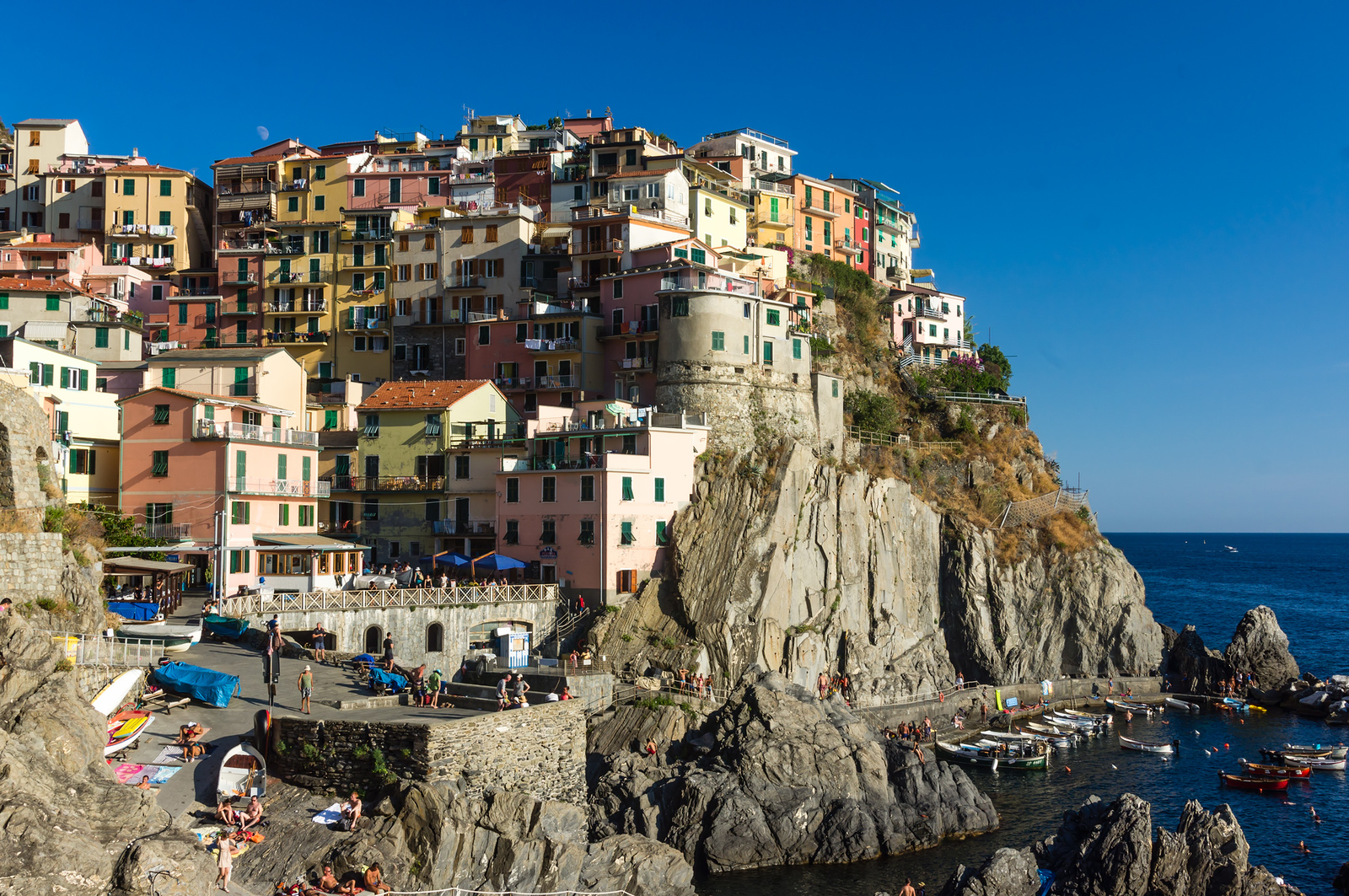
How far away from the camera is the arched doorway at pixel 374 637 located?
46.2m

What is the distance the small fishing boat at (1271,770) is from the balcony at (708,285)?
34240 mm

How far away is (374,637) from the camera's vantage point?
46344mm

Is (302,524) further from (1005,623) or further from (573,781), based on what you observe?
(1005,623)

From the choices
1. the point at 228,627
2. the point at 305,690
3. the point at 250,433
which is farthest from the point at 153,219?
the point at 305,690

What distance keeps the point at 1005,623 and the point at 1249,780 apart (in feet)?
57.9

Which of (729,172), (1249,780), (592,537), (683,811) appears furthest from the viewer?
(729,172)

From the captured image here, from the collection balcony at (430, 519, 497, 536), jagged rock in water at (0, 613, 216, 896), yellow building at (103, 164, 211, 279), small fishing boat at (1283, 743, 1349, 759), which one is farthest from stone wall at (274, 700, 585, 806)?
yellow building at (103, 164, 211, 279)

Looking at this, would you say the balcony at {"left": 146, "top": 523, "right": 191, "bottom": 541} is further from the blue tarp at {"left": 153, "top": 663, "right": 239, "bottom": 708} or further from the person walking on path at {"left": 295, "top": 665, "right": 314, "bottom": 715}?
the person walking on path at {"left": 295, "top": 665, "right": 314, "bottom": 715}

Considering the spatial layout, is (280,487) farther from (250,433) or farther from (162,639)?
(162,639)

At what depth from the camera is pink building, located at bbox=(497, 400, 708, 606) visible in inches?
2126

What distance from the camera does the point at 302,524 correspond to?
2191 inches

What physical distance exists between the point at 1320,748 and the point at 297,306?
66.9m

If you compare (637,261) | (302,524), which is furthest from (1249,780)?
(302,524)

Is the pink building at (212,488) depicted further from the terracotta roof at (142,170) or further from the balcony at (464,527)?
the terracotta roof at (142,170)
